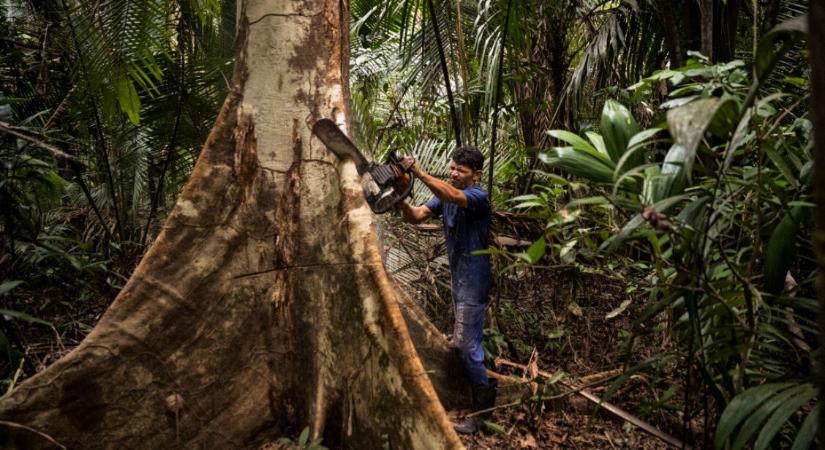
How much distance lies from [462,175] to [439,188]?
369 mm

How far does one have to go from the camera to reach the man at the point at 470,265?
310cm

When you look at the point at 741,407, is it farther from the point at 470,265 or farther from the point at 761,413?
the point at 470,265

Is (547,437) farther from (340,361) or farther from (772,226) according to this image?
(772,226)

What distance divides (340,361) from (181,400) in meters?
0.68

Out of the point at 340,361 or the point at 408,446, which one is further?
the point at 340,361

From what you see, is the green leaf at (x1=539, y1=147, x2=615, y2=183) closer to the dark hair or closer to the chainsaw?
the chainsaw

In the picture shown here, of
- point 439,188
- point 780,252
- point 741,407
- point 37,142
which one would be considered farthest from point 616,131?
point 37,142

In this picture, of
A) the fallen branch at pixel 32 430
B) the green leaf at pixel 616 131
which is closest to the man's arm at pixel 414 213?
the green leaf at pixel 616 131

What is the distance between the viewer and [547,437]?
2936 mm

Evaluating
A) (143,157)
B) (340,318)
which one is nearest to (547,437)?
(340,318)

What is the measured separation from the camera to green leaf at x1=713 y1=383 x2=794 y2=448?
150 cm

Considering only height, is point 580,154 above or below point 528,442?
above

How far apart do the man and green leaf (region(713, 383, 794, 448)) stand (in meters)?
1.65

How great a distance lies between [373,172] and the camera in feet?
8.32
